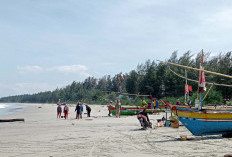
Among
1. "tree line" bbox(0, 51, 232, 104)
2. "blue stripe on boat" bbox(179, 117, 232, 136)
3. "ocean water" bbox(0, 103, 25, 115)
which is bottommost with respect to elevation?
"ocean water" bbox(0, 103, 25, 115)

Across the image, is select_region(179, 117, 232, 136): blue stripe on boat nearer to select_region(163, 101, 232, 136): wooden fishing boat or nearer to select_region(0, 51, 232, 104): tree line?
select_region(163, 101, 232, 136): wooden fishing boat

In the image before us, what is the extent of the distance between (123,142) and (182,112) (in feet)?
10.8

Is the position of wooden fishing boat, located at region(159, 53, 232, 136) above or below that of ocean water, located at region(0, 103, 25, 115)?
above

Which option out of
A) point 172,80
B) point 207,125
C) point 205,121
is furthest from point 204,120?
point 172,80

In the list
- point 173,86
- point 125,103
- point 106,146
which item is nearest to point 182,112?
point 106,146

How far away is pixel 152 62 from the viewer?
73.4 metres

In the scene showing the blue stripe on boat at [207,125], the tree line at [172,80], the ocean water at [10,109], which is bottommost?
the ocean water at [10,109]

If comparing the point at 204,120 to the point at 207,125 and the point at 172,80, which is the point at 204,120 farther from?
the point at 172,80

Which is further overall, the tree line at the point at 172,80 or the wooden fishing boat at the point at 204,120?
the tree line at the point at 172,80

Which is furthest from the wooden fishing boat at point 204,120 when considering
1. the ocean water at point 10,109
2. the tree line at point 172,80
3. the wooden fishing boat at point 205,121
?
the ocean water at point 10,109

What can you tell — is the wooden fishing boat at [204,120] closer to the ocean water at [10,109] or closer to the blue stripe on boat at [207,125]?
the blue stripe on boat at [207,125]

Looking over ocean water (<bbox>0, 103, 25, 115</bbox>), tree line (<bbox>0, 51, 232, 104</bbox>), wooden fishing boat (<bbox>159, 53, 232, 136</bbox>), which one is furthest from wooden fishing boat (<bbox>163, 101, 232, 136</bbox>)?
ocean water (<bbox>0, 103, 25, 115</bbox>)

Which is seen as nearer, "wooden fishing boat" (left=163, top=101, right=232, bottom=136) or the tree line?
"wooden fishing boat" (left=163, top=101, right=232, bottom=136)

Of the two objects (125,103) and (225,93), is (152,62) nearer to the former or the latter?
(125,103)
